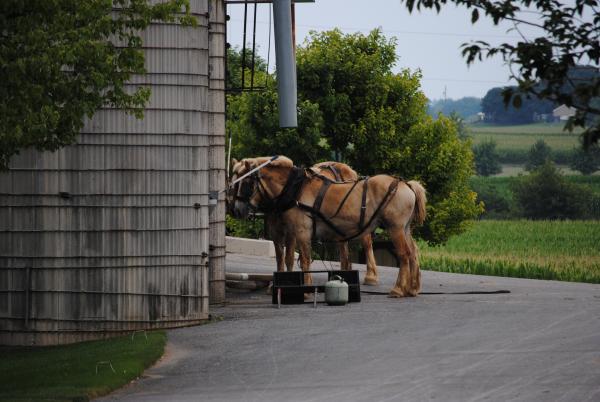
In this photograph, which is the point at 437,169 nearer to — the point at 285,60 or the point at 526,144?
the point at 285,60

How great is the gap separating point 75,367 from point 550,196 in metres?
88.3

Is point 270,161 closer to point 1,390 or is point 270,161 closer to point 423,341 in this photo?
point 423,341

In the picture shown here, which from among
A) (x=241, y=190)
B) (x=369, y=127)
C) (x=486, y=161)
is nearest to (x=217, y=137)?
(x=241, y=190)

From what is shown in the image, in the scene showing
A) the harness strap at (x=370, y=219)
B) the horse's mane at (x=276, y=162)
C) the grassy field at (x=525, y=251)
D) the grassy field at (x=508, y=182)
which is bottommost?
the grassy field at (x=525, y=251)

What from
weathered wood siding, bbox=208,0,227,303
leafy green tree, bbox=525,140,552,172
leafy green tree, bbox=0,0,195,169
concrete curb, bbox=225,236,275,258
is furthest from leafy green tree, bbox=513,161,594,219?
leafy green tree, bbox=0,0,195,169

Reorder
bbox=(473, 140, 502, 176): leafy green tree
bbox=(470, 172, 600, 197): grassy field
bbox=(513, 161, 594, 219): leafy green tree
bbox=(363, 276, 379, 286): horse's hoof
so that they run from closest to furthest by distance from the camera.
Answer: bbox=(363, 276, 379, 286): horse's hoof < bbox=(513, 161, 594, 219): leafy green tree < bbox=(470, 172, 600, 197): grassy field < bbox=(473, 140, 502, 176): leafy green tree

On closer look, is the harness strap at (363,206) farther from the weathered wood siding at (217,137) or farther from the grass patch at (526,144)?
the grass patch at (526,144)

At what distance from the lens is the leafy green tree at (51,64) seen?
16.8 m

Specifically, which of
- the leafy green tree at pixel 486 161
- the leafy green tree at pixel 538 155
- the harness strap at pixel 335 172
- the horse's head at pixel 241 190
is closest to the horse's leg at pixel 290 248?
the horse's head at pixel 241 190

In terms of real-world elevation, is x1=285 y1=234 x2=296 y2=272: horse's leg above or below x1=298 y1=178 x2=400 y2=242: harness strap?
below

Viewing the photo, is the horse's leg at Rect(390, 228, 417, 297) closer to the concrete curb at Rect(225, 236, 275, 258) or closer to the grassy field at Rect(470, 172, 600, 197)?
the concrete curb at Rect(225, 236, 275, 258)

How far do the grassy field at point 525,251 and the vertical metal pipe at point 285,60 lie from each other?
14.7 m

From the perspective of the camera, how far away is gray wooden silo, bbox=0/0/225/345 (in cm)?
2230

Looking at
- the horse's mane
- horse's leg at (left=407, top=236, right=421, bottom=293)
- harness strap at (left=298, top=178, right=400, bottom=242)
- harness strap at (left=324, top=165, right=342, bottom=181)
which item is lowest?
horse's leg at (left=407, top=236, right=421, bottom=293)
